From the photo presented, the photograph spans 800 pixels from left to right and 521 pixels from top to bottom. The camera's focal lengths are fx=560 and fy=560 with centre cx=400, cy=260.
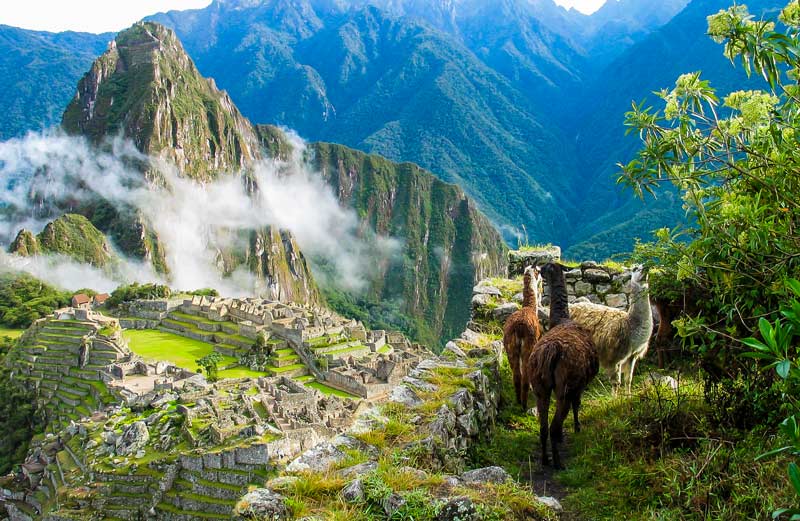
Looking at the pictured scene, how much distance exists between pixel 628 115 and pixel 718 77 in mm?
153379

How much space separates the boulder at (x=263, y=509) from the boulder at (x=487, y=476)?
1075mm

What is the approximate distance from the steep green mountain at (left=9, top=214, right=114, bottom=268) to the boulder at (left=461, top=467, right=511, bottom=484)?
10019 centimetres

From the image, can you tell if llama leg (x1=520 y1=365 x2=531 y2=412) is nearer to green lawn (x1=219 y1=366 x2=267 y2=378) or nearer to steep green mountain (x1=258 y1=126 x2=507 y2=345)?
green lawn (x1=219 y1=366 x2=267 y2=378)

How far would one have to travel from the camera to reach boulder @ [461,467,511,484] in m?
3.35

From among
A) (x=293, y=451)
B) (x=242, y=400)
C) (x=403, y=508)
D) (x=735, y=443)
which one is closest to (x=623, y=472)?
(x=735, y=443)

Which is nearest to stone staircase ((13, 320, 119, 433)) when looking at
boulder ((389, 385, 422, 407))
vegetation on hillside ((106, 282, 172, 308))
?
vegetation on hillside ((106, 282, 172, 308))

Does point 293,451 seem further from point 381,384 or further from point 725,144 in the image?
point 381,384

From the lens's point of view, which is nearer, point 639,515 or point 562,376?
point 639,515

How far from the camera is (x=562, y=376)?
4328 millimetres

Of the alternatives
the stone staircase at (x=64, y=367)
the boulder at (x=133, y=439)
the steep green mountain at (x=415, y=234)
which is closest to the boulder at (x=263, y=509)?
the boulder at (x=133, y=439)

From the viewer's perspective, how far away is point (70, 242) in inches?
3757

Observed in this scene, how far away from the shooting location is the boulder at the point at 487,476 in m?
3.35

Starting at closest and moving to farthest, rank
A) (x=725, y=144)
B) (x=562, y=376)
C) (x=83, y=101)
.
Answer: (x=725, y=144), (x=562, y=376), (x=83, y=101)

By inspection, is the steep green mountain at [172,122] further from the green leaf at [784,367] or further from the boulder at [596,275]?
the green leaf at [784,367]
